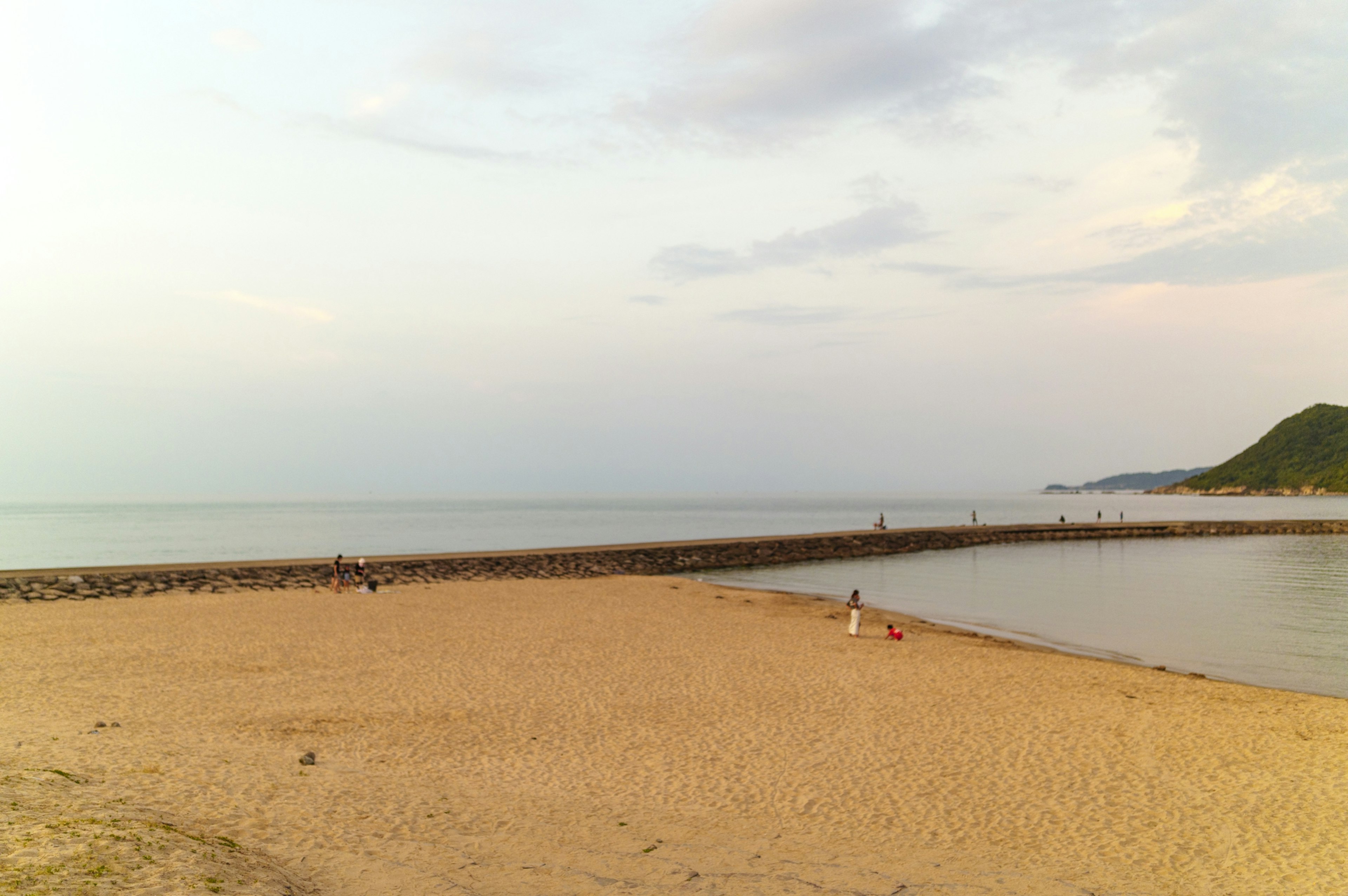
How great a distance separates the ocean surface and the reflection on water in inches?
Result: 1040

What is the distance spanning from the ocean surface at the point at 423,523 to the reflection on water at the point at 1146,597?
26.4 meters

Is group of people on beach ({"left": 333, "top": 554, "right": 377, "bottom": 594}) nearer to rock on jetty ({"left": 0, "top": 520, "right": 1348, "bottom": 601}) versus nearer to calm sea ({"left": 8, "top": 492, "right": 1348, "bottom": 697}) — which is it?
rock on jetty ({"left": 0, "top": 520, "right": 1348, "bottom": 601})

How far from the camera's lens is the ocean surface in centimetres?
5962

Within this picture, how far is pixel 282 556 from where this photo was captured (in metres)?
53.8

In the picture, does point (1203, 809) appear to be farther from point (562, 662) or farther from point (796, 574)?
point (796, 574)

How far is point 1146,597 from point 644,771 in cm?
3199

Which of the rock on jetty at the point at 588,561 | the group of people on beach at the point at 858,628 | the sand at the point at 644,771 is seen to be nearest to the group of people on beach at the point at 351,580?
the rock on jetty at the point at 588,561

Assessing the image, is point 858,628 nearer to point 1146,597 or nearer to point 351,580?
point 1146,597

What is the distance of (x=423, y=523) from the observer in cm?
10475

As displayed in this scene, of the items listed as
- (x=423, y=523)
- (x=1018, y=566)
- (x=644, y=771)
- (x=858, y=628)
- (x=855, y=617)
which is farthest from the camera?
(x=423, y=523)

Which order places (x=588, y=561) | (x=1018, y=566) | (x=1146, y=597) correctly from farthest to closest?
(x=1018, y=566) → (x=588, y=561) → (x=1146, y=597)

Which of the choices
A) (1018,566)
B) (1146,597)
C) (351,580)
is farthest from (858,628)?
(1018,566)

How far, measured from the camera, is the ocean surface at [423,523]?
59.6 metres

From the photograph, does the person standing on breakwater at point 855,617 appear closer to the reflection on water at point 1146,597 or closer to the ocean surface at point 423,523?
the reflection on water at point 1146,597
